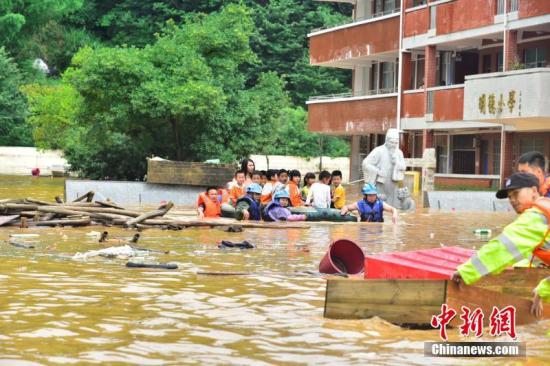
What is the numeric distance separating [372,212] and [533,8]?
13860mm

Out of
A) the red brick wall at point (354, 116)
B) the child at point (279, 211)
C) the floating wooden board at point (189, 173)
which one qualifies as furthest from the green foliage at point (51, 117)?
the child at point (279, 211)

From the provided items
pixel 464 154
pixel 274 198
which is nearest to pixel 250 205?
pixel 274 198

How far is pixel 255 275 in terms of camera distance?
13.2 meters

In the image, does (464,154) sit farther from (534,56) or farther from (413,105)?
(534,56)

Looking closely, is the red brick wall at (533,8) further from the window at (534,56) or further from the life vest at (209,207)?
the life vest at (209,207)

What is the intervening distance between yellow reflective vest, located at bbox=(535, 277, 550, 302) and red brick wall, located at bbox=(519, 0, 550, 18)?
85.7ft

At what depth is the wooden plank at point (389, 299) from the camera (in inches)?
368

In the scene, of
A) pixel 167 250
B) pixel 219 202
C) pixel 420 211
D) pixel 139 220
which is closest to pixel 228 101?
pixel 420 211

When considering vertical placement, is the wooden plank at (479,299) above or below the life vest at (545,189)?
below

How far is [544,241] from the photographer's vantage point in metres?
8.80

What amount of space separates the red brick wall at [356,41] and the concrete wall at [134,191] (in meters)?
12.9

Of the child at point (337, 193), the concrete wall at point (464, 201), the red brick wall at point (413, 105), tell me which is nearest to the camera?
the child at point (337, 193)

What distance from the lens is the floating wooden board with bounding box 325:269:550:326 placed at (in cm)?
934

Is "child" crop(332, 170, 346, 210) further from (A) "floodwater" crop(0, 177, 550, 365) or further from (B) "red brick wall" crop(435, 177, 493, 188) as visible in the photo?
(B) "red brick wall" crop(435, 177, 493, 188)
